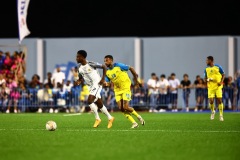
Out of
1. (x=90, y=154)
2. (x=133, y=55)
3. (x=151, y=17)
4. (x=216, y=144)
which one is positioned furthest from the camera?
(x=151, y=17)

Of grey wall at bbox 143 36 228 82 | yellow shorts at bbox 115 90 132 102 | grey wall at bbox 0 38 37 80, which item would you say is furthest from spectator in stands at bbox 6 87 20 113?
yellow shorts at bbox 115 90 132 102

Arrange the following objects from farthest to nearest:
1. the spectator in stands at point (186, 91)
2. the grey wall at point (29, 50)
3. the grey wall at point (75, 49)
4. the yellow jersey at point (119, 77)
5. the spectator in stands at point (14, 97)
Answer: the grey wall at point (75, 49) → the grey wall at point (29, 50) → the spectator in stands at point (186, 91) → the spectator in stands at point (14, 97) → the yellow jersey at point (119, 77)

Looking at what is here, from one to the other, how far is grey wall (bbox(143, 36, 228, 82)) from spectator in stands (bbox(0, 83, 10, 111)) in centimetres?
952

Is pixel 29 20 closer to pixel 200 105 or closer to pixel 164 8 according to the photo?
pixel 164 8

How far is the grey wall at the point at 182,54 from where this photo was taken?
39.2 metres

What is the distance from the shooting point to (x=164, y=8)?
42.4m

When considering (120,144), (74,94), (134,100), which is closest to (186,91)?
(134,100)

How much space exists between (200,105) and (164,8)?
941 centimetres

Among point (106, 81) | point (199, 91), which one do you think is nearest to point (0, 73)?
point (199, 91)

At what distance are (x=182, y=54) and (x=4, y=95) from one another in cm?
1162

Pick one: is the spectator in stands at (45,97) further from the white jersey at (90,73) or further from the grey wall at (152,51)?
the white jersey at (90,73)

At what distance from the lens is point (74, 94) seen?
3462 cm

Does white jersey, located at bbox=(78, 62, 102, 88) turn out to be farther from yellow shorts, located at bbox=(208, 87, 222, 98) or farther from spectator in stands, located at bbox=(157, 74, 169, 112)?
spectator in stands, located at bbox=(157, 74, 169, 112)

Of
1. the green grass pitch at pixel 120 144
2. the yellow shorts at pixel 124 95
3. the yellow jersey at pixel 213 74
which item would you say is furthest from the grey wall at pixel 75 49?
the green grass pitch at pixel 120 144
